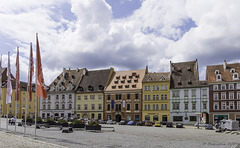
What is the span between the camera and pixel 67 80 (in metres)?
87.8

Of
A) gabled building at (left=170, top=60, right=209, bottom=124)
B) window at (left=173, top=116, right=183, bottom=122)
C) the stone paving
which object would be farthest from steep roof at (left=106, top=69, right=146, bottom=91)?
the stone paving

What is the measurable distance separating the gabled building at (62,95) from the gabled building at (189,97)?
97.8 feet

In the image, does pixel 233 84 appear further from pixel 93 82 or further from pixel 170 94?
pixel 93 82

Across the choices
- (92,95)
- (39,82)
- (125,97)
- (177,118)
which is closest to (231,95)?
(177,118)

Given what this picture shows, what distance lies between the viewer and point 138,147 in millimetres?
22000

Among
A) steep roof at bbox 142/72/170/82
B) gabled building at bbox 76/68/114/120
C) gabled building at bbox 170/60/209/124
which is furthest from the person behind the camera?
gabled building at bbox 76/68/114/120

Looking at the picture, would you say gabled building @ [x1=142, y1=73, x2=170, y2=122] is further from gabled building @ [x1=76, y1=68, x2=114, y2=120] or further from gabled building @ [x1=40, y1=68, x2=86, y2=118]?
gabled building @ [x1=40, y1=68, x2=86, y2=118]

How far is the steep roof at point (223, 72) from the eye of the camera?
6662cm

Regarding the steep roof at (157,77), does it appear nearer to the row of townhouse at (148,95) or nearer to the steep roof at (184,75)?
the row of townhouse at (148,95)

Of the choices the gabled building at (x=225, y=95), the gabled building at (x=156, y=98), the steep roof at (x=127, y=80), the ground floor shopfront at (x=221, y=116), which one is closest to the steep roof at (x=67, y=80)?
the steep roof at (x=127, y=80)

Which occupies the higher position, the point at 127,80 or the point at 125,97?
the point at 127,80

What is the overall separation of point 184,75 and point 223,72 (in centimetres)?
956

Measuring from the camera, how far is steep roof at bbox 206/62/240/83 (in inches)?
2623

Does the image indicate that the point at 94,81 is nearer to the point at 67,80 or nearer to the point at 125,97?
the point at 67,80
